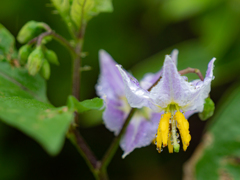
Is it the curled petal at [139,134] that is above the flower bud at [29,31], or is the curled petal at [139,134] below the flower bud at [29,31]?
below

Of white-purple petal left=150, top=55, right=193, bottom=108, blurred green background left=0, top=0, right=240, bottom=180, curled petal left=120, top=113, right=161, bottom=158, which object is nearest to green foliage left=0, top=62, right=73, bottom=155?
white-purple petal left=150, top=55, right=193, bottom=108

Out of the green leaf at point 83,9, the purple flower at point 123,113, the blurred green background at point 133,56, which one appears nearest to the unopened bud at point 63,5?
the green leaf at point 83,9

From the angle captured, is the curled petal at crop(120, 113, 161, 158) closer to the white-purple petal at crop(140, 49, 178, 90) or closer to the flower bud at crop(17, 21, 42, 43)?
the white-purple petal at crop(140, 49, 178, 90)

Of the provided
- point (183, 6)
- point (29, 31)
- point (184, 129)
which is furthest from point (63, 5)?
point (183, 6)

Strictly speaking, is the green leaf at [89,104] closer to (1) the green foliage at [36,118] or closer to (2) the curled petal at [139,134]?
(1) the green foliage at [36,118]

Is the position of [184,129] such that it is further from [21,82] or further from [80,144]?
[21,82]

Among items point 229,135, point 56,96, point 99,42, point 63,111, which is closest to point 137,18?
point 99,42
